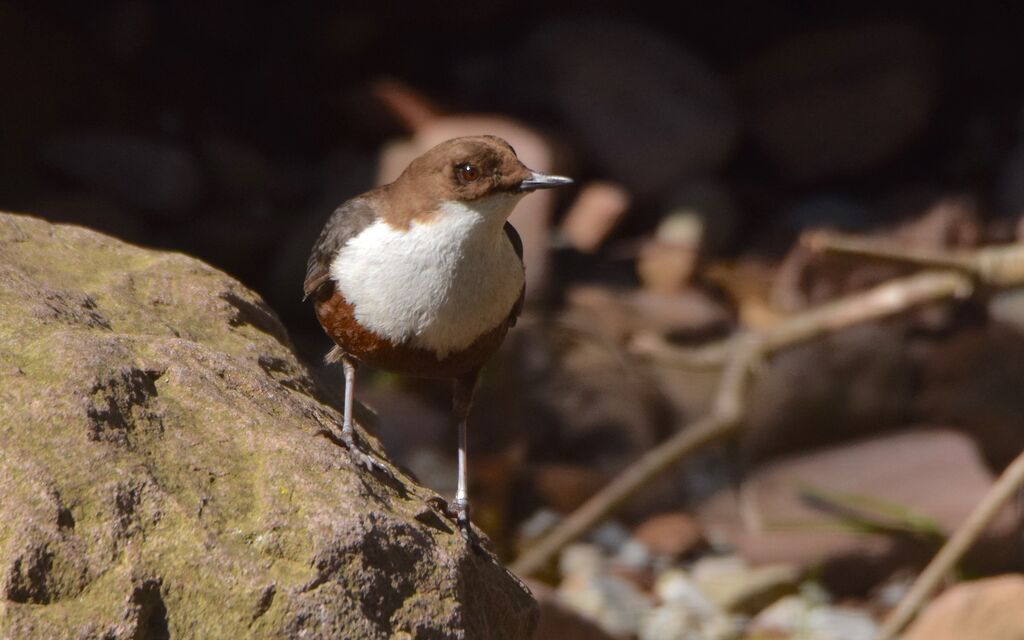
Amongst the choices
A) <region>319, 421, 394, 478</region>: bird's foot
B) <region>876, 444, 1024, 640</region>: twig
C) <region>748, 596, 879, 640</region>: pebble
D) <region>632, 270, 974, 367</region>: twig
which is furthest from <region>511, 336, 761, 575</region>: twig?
<region>319, 421, 394, 478</region>: bird's foot

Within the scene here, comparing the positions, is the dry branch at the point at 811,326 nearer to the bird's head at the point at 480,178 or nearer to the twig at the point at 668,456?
the twig at the point at 668,456

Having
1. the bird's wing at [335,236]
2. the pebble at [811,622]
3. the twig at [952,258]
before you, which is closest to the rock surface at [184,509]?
the bird's wing at [335,236]

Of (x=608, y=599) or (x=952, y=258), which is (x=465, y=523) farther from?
(x=608, y=599)

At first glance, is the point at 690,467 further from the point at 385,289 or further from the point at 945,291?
the point at 385,289

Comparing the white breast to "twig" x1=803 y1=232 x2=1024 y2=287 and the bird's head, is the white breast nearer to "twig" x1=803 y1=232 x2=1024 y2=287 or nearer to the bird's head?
the bird's head

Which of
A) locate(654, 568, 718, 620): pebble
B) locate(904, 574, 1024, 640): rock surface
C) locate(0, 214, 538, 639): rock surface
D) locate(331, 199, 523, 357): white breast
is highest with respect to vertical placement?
locate(654, 568, 718, 620): pebble

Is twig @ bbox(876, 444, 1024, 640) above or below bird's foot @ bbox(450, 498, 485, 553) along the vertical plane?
above

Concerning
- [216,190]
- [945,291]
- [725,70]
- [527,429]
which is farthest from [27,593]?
[725,70]
